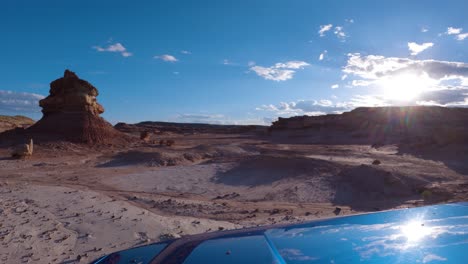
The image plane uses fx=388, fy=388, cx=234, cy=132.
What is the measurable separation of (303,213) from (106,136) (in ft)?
59.3

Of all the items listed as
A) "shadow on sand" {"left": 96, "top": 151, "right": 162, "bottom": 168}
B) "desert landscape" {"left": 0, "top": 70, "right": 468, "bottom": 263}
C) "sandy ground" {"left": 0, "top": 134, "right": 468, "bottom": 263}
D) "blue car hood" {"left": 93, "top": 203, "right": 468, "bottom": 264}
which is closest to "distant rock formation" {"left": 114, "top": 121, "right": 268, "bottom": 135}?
"desert landscape" {"left": 0, "top": 70, "right": 468, "bottom": 263}

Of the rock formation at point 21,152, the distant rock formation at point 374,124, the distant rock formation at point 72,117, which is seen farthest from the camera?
the distant rock formation at point 374,124

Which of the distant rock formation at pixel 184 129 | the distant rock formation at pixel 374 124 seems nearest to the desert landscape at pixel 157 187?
the distant rock formation at pixel 374 124

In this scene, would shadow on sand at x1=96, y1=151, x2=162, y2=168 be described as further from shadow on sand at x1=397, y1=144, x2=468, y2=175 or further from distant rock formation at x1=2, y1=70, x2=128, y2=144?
shadow on sand at x1=397, y1=144, x2=468, y2=175

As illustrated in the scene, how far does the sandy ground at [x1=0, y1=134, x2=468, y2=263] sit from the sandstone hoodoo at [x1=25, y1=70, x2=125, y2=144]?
4.78 meters

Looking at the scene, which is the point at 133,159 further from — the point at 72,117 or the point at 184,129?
the point at 184,129

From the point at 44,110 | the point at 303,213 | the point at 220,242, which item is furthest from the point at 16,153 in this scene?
the point at 220,242

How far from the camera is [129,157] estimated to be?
16.7m

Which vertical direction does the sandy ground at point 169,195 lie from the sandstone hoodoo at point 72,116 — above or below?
Result: below

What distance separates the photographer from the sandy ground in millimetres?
5730

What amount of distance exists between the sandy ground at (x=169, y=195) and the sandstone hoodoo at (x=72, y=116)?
4782 mm

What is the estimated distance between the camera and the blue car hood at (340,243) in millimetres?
2000

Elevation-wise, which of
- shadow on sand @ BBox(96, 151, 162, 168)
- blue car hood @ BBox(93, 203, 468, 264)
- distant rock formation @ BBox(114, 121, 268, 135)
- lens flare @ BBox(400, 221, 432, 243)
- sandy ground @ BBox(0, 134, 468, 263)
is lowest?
sandy ground @ BBox(0, 134, 468, 263)

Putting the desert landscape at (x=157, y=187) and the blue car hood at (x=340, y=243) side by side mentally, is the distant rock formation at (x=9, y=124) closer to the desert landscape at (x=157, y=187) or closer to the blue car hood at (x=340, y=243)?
the desert landscape at (x=157, y=187)
